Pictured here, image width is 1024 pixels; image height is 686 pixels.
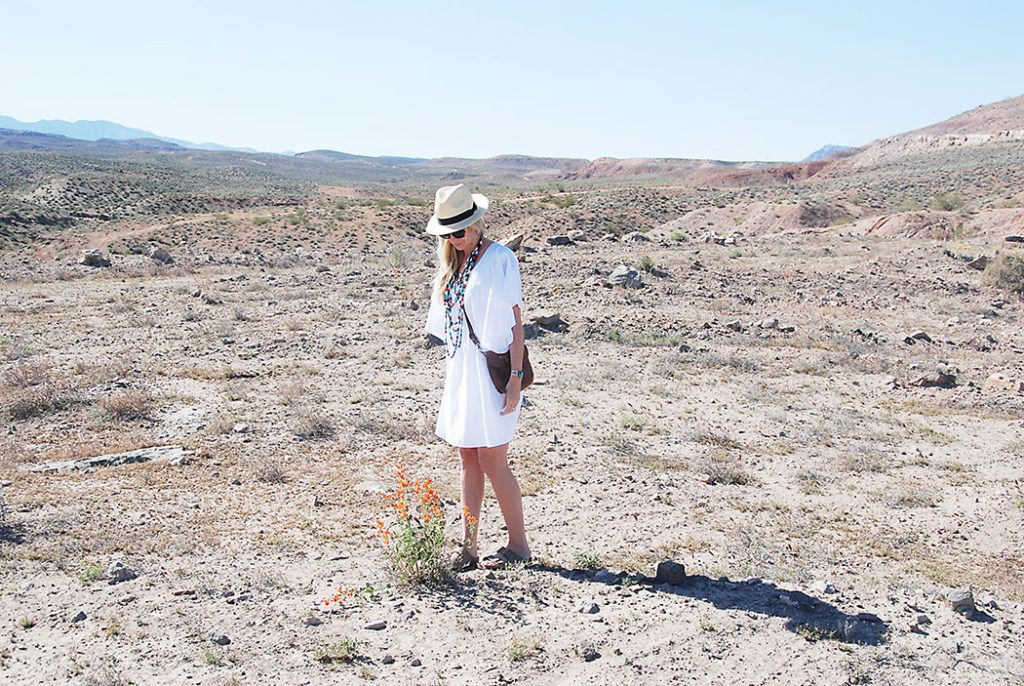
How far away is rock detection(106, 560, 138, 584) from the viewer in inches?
172

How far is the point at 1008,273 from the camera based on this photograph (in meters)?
15.7

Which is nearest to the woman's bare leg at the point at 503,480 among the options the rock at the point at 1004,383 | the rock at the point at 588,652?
the rock at the point at 588,652

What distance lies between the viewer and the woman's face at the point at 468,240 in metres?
4.15

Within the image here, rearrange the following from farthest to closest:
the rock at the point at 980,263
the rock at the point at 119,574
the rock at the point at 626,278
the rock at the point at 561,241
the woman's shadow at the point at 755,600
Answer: the rock at the point at 561,241 → the rock at the point at 980,263 → the rock at the point at 626,278 → the rock at the point at 119,574 → the woman's shadow at the point at 755,600

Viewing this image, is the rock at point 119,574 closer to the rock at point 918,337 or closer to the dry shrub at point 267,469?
the dry shrub at point 267,469

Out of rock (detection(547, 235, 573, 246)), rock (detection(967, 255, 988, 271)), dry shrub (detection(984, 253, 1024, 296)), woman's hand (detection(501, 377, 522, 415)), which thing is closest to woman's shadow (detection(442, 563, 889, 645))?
woman's hand (detection(501, 377, 522, 415))

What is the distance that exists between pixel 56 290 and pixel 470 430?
14.6 meters

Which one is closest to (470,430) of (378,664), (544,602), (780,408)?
(544,602)

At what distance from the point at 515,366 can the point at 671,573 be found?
1336mm

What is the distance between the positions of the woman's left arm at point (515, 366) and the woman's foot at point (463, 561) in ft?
2.74

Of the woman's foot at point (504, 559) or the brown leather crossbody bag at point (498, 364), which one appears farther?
the woman's foot at point (504, 559)

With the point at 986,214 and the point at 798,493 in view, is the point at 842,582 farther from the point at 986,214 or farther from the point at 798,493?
the point at 986,214

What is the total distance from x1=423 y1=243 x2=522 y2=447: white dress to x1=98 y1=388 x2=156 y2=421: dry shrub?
4.29m

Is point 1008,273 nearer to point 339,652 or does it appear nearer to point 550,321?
point 550,321
